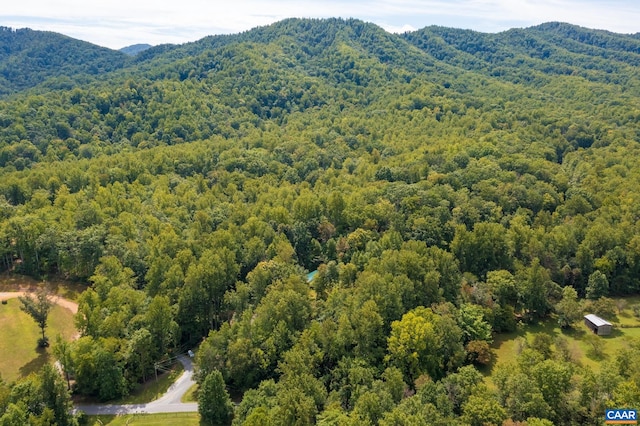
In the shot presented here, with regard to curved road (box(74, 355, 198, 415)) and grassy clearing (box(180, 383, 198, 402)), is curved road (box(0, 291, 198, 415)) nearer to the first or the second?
curved road (box(74, 355, 198, 415))

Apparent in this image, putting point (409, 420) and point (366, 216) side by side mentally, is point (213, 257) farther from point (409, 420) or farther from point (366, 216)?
point (409, 420)

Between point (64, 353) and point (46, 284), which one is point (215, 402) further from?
point (46, 284)

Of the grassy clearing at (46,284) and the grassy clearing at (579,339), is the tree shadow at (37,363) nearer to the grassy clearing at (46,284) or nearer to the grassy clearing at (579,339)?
the grassy clearing at (46,284)

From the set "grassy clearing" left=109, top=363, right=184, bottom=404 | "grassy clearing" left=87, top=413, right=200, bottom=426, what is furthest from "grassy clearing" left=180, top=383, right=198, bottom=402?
"grassy clearing" left=109, top=363, right=184, bottom=404

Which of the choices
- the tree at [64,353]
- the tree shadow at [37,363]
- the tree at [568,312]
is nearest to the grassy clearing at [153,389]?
the tree at [64,353]

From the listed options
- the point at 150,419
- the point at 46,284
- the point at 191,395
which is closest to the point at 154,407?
the point at 150,419

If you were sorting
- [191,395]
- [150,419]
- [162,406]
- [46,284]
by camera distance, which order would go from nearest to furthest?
[150,419], [162,406], [191,395], [46,284]
